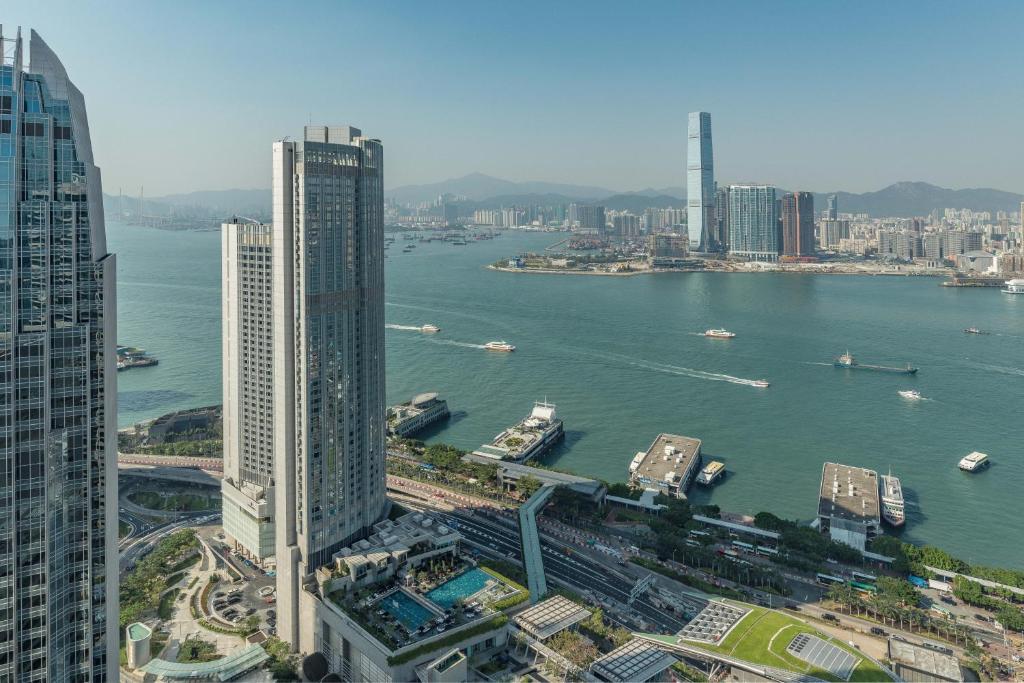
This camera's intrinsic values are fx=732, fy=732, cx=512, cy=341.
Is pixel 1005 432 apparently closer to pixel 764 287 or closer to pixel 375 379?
pixel 375 379

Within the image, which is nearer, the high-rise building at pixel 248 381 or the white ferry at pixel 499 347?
the high-rise building at pixel 248 381

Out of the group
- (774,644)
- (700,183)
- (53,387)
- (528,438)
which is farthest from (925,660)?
(700,183)

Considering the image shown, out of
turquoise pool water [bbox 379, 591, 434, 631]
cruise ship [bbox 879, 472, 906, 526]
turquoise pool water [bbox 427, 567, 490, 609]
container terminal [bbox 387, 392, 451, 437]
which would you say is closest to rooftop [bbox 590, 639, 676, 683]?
turquoise pool water [bbox 427, 567, 490, 609]

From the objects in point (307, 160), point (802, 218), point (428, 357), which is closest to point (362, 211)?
point (307, 160)

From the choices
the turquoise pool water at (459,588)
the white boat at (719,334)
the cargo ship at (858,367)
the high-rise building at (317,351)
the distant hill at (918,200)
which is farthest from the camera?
the distant hill at (918,200)

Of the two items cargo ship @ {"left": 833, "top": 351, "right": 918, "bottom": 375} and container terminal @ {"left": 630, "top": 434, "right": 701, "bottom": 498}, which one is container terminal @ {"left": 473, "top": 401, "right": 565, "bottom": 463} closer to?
container terminal @ {"left": 630, "top": 434, "right": 701, "bottom": 498}

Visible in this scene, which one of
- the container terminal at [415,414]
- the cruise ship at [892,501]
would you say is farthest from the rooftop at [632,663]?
the container terminal at [415,414]

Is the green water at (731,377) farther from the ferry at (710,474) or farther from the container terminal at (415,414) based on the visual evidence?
the container terminal at (415,414)
